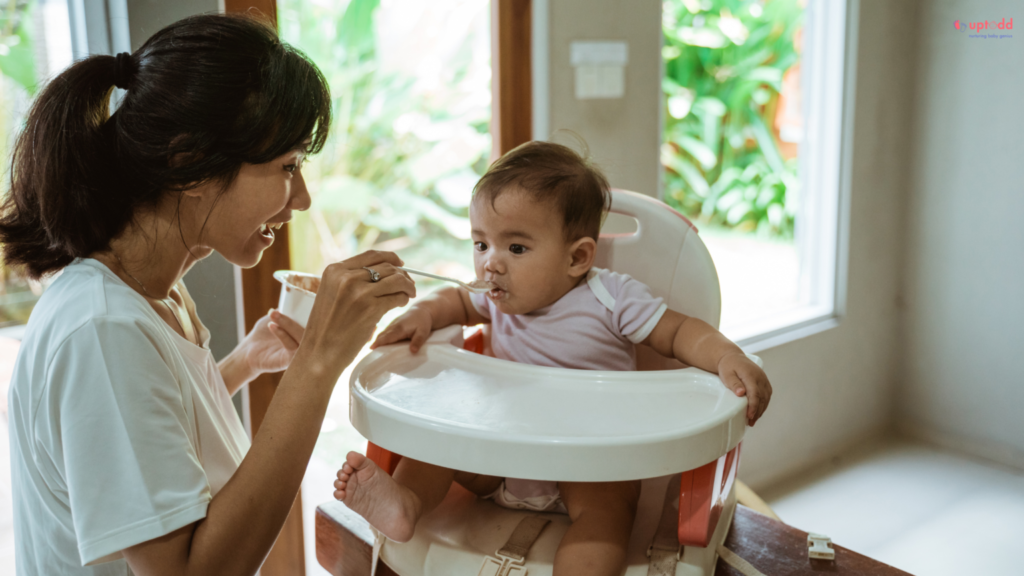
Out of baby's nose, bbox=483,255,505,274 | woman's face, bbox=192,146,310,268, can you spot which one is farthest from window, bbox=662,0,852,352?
woman's face, bbox=192,146,310,268

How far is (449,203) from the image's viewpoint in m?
3.03

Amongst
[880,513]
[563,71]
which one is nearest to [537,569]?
[563,71]

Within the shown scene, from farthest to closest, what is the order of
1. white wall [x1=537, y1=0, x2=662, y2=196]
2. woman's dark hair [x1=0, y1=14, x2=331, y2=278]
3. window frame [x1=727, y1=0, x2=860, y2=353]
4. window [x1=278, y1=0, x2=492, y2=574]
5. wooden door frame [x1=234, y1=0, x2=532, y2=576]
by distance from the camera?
window frame [x1=727, y1=0, x2=860, y2=353] < window [x1=278, y1=0, x2=492, y2=574] < white wall [x1=537, y1=0, x2=662, y2=196] < wooden door frame [x1=234, y1=0, x2=532, y2=576] < woman's dark hair [x1=0, y1=14, x2=331, y2=278]

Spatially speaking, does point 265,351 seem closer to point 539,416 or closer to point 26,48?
point 539,416

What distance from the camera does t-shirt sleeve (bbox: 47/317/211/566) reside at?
2.34 feet

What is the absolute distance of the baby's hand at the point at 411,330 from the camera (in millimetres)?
1094

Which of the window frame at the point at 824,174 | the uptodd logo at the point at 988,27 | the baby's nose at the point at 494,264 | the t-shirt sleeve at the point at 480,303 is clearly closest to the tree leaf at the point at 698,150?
the window frame at the point at 824,174

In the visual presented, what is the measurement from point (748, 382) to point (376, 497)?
49cm

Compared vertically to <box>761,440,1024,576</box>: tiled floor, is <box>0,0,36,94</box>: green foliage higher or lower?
higher

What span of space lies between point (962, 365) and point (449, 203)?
2.12 meters

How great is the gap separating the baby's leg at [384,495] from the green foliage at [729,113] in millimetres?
2586

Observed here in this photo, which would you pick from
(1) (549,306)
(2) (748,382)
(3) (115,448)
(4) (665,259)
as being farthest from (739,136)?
(3) (115,448)

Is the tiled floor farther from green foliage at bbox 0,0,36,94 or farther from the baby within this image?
green foliage at bbox 0,0,36,94

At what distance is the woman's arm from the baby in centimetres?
20
